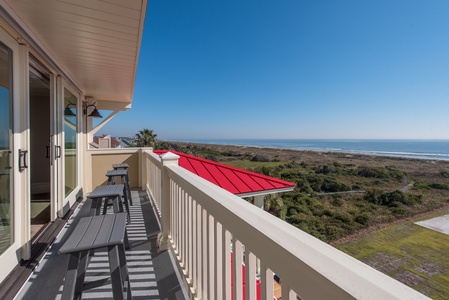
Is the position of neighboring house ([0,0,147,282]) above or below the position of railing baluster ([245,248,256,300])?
above

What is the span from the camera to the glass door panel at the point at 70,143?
11.2ft

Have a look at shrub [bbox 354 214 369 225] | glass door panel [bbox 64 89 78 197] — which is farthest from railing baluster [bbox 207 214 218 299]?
shrub [bbox 354 214 369 225]

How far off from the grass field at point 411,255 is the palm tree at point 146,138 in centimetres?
2047

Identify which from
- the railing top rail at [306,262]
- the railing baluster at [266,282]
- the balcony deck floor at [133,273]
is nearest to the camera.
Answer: the railing top rail at [306,262]

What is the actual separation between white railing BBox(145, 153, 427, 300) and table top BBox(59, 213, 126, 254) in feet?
1.56

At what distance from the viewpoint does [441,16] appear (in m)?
6.29

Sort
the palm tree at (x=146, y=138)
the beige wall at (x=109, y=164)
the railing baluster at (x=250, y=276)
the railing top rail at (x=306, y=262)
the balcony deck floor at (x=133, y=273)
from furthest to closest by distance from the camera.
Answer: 1. the palm tree at (x=146, y=138)
2. the beige wall at (x=109, y=164)
3. the balcony deck floor at (x=133, y=273)
4. the railing baluster at (x=250, y=276)
5. the railing top rail at (x=306, y=262)

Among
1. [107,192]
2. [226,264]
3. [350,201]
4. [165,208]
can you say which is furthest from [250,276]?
[350,201]

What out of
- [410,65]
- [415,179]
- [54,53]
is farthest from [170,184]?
[415,179]

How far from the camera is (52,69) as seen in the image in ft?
9.21

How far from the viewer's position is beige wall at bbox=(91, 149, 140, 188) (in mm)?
4758

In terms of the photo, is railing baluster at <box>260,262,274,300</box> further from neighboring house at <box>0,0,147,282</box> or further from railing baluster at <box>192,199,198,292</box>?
neighboring house at <box>0,0,147,282</box>

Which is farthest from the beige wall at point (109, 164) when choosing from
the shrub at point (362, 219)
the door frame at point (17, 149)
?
the shrub at point (362, 219)

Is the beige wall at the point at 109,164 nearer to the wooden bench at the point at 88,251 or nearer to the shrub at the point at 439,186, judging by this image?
the wooden bench at the point at 88,251
